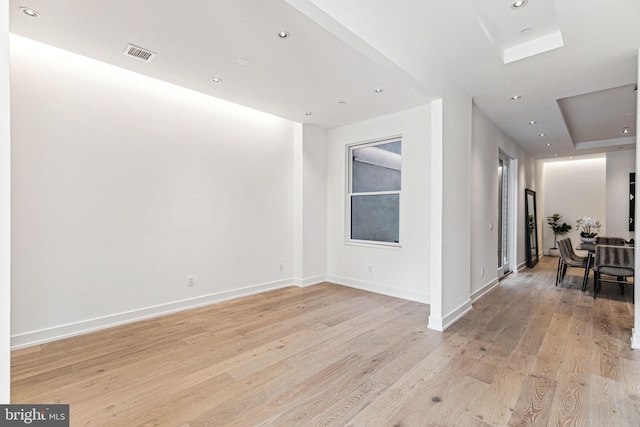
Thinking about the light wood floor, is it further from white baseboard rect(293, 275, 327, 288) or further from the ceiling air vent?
the ceiling air vent

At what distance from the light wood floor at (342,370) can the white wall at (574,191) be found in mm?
6371

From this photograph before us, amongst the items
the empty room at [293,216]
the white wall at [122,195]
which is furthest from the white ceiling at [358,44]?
the white wall at [122,195]

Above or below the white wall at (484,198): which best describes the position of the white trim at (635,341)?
below

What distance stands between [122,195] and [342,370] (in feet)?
9.59

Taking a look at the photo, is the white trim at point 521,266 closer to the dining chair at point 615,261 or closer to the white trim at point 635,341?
the dining chair at point 615,261

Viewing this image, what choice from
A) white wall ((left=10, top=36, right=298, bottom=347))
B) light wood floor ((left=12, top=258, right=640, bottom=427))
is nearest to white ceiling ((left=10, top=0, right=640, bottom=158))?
white wall ((left=10, top=36, right=298, bottom=347))

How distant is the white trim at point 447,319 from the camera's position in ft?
11.0

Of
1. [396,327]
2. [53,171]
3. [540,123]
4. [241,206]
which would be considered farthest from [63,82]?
[540,123]

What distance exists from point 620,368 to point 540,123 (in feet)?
13.4

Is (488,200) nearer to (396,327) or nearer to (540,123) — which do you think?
(540,123)

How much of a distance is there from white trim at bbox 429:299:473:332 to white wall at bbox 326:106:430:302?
0.56 metres

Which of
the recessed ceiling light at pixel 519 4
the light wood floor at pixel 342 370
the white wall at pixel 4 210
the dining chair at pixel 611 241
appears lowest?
the light wood floor at pixel 342 370

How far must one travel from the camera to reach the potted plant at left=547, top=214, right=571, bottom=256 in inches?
361

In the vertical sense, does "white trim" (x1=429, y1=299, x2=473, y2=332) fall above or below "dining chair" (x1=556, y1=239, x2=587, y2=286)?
below
